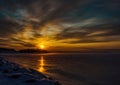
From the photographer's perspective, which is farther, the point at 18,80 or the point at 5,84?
the point at 18,80

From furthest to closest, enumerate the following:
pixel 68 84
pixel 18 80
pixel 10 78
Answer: pixel 68 84, pixel 10 78, pixel 18 80

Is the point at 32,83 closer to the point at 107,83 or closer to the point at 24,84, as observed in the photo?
the point at 24,84

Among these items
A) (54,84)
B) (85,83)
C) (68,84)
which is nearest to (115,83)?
(85,83)

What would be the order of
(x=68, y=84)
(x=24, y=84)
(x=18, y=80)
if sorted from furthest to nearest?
1. (x=68, y=84)
2. (x=18, y=80)
3. (x=24, y=84)

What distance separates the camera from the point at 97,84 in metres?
24.4

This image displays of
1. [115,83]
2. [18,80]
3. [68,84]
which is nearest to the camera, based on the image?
[18,80]

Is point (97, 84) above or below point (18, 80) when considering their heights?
below

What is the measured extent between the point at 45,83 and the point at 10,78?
394 cm

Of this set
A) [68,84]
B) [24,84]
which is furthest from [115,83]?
[24,84]

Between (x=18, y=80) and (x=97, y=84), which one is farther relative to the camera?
(x=97, y=84)

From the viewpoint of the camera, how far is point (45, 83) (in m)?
14.8

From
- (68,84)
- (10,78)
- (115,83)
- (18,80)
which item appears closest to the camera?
(18,80)

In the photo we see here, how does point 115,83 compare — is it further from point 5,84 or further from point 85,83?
point 5,84

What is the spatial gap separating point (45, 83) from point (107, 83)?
12.7 metres
